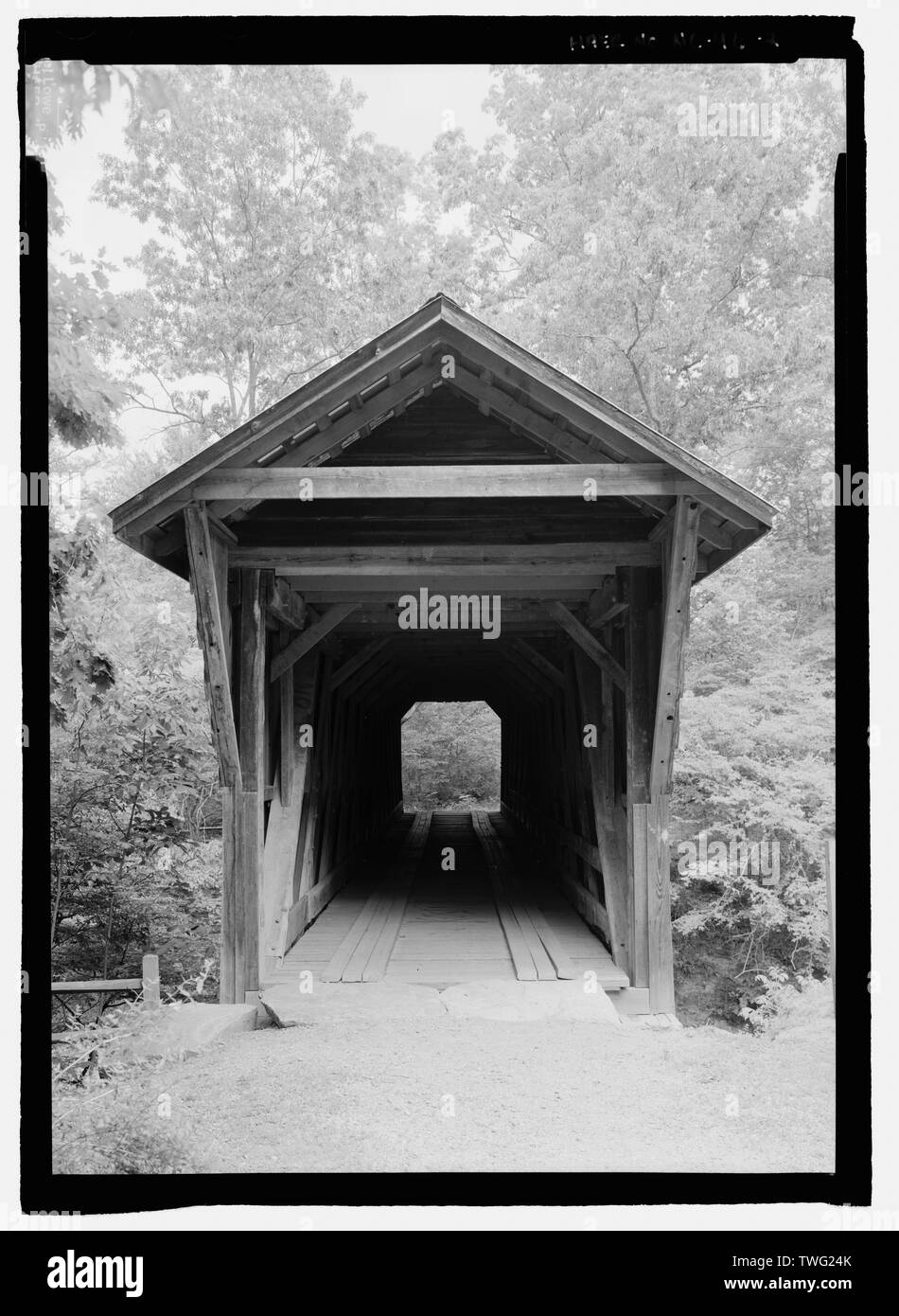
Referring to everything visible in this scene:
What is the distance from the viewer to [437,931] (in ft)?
27.7

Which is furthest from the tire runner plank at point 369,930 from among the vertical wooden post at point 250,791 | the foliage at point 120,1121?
the foliage at point 120,1121

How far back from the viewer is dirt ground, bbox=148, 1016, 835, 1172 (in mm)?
4027

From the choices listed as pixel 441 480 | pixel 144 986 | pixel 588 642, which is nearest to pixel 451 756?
pixel 588 642

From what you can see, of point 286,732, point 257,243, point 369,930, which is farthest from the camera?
point 257,243

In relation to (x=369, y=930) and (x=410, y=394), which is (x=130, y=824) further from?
(x=410, y=394)

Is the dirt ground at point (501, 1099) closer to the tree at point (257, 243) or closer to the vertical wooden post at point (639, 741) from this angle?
the vertical wooden post at point (639, 741)

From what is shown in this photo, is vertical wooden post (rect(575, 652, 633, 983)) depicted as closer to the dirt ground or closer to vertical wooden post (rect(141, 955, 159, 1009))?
the dirt ground

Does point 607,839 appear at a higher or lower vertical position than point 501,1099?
higher

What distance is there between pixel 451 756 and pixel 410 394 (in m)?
24.2

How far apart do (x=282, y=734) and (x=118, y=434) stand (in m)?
2.71

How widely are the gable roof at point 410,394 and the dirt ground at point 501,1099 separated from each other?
10.1ft

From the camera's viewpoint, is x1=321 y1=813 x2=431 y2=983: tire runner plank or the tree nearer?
x1=321 y1=813 x2=431 y2=983: tire runner plank

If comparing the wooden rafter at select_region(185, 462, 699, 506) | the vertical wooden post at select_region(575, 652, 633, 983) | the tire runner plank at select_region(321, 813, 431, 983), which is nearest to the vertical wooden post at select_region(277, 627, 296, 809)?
the tire runner plank at select_region(321, 813, 431, 983)

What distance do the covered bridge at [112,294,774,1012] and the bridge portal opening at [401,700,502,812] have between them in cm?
2017
